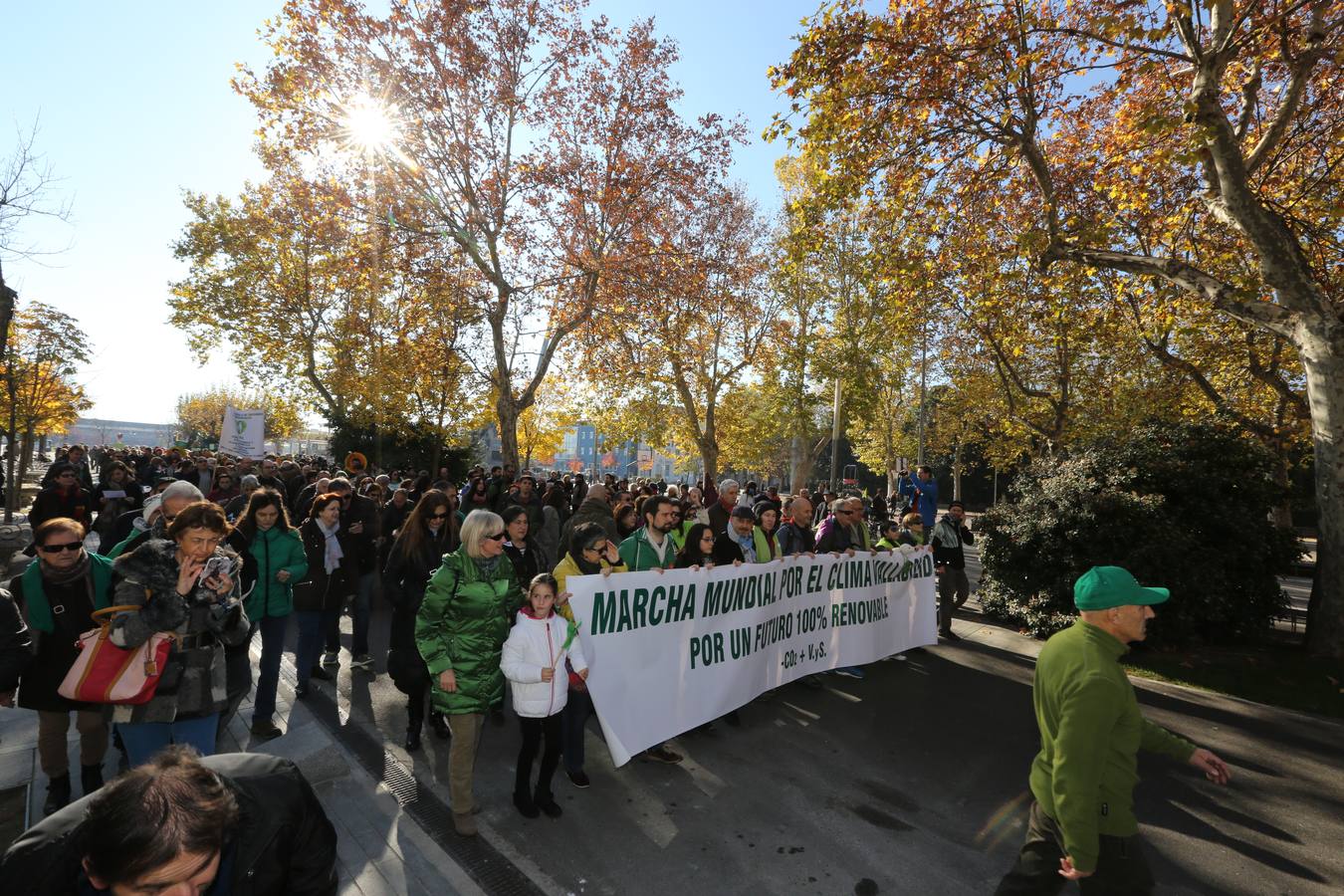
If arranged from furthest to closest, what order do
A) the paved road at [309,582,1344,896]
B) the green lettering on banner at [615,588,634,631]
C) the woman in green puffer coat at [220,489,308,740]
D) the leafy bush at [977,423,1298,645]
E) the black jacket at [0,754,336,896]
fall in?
1. the leafy bush at [977,423,1298,645]
2. the woman in green puffer coat at [220,489,308,740]
3. the green lettering on banner at [615,588,634,631]
4. the paved road at [309,582,1344,896]
5. the black jacket at [0,754,336,896]

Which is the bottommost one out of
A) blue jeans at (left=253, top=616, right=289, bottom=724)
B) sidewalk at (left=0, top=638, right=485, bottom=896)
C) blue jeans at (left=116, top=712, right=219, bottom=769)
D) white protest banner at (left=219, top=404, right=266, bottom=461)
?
sidewalk at (left=0, top=638, right=485, bottom=896)

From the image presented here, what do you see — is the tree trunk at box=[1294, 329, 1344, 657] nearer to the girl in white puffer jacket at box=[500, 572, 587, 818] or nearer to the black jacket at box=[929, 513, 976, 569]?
the black jacket at box=[929, 513, 976, 569]

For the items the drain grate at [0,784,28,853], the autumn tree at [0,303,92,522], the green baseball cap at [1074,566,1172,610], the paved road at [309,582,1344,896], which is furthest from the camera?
the autumn tree at [0,303,92,522]

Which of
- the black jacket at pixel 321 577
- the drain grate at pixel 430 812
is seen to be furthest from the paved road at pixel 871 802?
the black jacket at pixel 321 577

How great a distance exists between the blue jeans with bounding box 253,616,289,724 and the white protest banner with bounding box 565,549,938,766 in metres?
2.60

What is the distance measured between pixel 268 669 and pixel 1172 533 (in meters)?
9.83

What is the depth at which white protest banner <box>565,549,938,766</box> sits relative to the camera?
451 centimetres

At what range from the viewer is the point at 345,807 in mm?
3951

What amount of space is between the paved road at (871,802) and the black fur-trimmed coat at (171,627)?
5.67 feet

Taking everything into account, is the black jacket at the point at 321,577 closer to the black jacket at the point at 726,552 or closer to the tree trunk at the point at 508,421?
the black jacket at the point at 726,552

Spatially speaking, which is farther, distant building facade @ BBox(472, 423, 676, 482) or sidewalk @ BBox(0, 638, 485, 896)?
distant building facade @ BBox(472, 423, 676, 482)

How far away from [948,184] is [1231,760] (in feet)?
27.7

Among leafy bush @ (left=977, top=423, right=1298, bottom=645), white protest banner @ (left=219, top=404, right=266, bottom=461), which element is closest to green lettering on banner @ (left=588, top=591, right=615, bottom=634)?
leafy bush @ (left=977, top=423, right=1298, bottom=645)

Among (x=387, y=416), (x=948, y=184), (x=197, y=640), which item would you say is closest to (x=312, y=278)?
(x=387, y=416)
